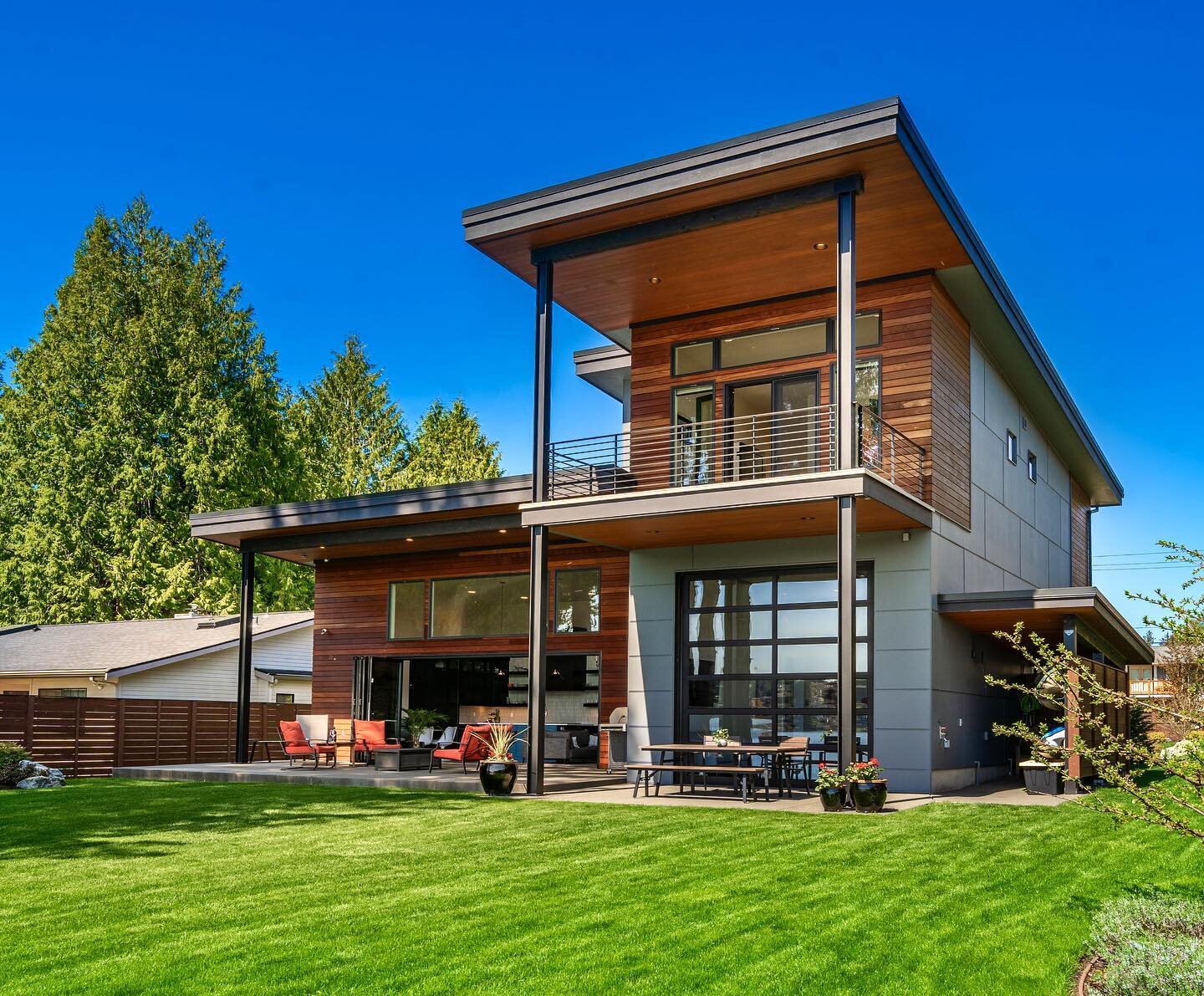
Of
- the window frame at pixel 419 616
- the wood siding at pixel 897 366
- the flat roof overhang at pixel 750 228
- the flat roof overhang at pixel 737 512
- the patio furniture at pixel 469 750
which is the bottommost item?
the patio furniture at pixel 469 750

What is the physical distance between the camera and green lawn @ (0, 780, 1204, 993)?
5.11 metres

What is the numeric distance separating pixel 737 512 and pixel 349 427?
29882mm

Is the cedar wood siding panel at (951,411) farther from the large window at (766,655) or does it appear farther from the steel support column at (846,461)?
the steel support column at (846,461)

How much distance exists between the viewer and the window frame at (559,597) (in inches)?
710

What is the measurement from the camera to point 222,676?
93.0 ft

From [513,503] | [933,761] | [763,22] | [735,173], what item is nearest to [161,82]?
[763,22]

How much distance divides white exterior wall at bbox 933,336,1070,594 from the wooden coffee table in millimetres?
7620

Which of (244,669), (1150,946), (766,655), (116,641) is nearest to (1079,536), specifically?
(766,655)

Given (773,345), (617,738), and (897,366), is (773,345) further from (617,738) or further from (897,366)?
(617,738)

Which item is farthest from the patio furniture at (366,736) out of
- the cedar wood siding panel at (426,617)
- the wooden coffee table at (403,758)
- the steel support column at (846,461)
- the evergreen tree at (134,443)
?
the evergreen tree at (134,443)

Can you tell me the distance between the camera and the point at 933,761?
1402cm

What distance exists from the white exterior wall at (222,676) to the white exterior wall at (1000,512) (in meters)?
17.9

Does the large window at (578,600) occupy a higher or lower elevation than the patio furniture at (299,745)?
higher

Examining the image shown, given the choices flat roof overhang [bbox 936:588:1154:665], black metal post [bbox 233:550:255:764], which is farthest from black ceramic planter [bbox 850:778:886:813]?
black metal post [bbox 233:550:255:764]
